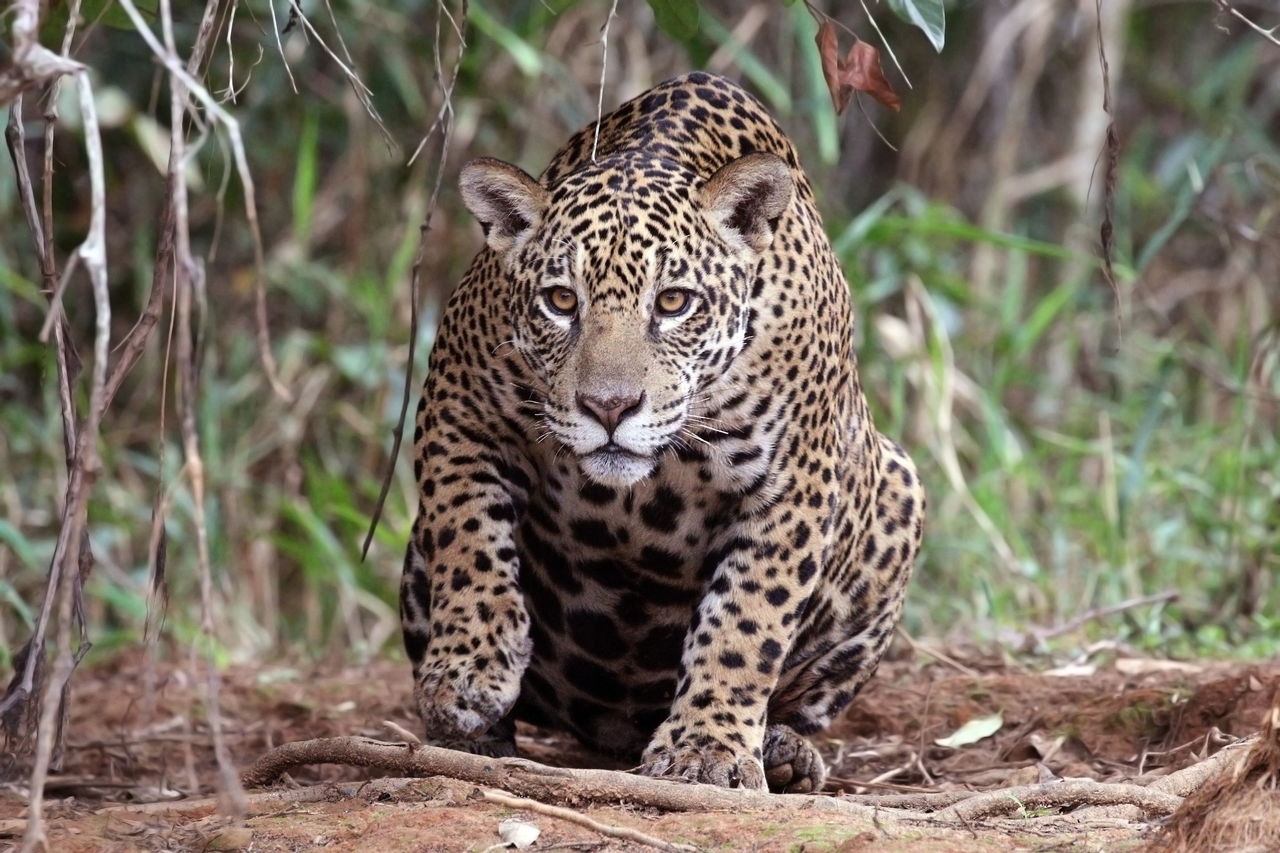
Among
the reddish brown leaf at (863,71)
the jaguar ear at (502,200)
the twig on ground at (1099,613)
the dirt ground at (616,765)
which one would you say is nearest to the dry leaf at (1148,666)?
the dirt ground at (616,765)

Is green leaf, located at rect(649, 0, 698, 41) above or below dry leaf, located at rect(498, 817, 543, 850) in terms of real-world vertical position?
above

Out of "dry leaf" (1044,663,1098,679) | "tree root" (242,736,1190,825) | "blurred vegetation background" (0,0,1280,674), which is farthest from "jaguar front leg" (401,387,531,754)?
"blurred vegetation background" (0,0,1280,674)

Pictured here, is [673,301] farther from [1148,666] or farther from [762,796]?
[1148,666]

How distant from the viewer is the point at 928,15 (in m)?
4.30

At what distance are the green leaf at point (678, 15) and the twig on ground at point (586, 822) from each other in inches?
90.6

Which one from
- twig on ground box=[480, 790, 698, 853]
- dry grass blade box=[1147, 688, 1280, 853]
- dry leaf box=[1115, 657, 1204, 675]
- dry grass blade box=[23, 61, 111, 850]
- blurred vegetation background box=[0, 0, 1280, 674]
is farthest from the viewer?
blurred vegetation background box=[0, 0, 1280, 674]

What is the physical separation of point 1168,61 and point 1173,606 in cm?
760

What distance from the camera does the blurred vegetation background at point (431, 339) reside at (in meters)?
8.36

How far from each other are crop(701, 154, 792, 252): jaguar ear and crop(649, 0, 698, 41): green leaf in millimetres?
429

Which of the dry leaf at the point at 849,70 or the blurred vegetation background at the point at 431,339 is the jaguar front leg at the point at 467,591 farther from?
the blurred vegetation background at the point at 431,339

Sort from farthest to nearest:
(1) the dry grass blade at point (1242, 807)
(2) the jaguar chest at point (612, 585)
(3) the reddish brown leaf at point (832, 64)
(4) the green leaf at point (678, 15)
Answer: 1. (2) the jaguar chest at point (612, 585)
2. (4) the green leaf at point (678, 15)
3. (3) the reddish brown leaf at point (832, 64)
4. (1) the dry grass blade at point (1242, 807)

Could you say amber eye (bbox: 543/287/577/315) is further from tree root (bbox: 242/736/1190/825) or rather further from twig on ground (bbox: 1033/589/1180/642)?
twig on ground (bbox: 1033/589/1180/642)

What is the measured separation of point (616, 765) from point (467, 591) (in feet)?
3.50

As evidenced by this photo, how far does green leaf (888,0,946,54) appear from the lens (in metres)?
4.28
